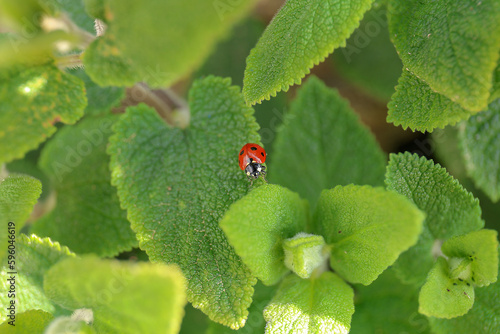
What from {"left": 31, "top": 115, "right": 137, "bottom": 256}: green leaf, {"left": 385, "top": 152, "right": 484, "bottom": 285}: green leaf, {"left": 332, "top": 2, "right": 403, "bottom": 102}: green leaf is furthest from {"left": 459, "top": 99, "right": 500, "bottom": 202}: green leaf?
{"left": 31, "top": 115, "right": 137, "bottom": 256}: green leaf

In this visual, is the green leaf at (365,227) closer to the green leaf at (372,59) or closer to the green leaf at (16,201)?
the green leaf at (16,201)

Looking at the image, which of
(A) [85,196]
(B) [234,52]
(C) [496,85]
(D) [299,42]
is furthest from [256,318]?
Answer: (B) [234,52]

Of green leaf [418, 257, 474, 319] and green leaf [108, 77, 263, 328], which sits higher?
green leaf [108, 77, 263, 328]

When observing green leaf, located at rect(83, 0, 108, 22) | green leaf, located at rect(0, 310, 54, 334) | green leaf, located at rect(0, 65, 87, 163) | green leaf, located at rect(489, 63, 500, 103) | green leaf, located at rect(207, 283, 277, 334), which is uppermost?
green leaf, located at rect(83, 0, 108, 22)

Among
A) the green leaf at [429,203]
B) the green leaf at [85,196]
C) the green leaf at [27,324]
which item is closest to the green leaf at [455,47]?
the green leaf at [429,203]

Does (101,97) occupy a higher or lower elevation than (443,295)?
higher

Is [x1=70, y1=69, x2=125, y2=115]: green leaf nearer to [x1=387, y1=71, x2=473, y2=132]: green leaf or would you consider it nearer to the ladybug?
the ladybug

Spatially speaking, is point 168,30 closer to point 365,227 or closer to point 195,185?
point 195,185
